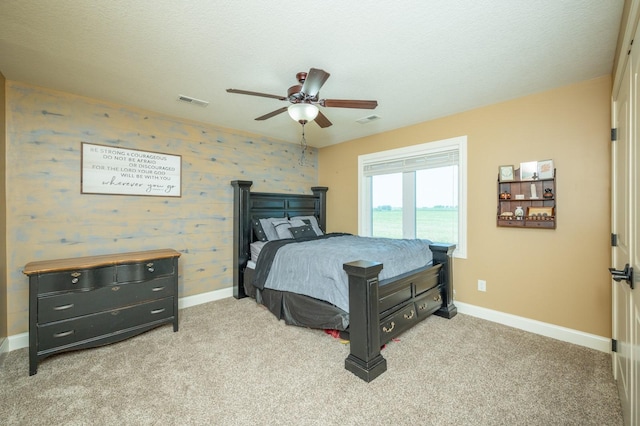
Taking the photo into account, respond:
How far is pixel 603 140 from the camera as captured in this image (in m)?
2.49

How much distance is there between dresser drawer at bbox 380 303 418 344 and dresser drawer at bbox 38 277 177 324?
2152 millimetres

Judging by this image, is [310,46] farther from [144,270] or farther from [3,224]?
[3,224]

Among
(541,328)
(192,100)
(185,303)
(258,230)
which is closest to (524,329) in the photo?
(541,328)

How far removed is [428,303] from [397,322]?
654mm

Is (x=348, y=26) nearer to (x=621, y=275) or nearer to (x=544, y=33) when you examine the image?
(x=544, y=33)

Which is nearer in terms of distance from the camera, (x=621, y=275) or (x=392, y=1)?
(x=621, y=275)

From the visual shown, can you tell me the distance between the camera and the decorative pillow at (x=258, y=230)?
13.1 ft

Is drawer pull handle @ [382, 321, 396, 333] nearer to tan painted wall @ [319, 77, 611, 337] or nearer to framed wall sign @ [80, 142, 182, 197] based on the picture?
tan painted wall @ [319, 77, 611, 337]

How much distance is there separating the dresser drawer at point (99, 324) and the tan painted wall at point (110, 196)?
73cm

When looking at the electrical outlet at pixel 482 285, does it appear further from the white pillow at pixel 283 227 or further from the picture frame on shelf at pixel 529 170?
the white pillow at pixel 283 227

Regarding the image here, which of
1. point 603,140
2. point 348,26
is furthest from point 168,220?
point 603,140

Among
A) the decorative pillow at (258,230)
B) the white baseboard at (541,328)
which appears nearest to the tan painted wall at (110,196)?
the decorative pillow at (258,230)

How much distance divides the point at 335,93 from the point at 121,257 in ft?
8.77

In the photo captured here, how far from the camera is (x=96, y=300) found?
2.47 metres
